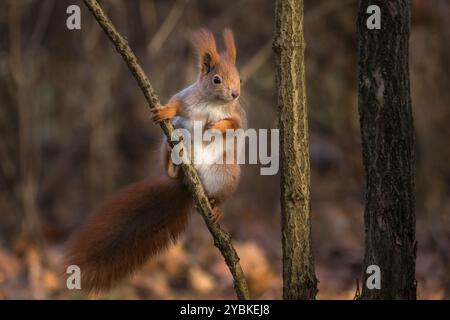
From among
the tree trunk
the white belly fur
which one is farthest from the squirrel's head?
the tree trunk

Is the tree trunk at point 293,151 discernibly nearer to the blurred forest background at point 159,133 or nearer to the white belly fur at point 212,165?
the white belly fur at point 212,165

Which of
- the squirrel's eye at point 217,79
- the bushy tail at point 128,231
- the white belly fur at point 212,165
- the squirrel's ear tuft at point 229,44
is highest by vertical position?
the squirrel's ear tuft at point 229,44

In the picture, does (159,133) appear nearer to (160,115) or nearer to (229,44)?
(229,44)

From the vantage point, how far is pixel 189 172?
2.78 metres

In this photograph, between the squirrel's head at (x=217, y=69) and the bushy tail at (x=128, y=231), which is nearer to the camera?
the bushy tail at (x=128, y=231)

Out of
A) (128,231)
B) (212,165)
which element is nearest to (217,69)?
(212,165)

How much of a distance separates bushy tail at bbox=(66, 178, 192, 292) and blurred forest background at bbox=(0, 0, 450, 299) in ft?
5.91

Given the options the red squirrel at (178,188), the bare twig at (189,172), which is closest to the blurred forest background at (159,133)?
the red squirrel at (178,188)

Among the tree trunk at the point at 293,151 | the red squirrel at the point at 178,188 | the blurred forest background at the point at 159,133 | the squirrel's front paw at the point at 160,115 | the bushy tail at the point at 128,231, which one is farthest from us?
the blurred forest background at the point at 159,133

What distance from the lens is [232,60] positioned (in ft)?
10.7

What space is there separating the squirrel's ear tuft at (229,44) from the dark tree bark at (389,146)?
66cm

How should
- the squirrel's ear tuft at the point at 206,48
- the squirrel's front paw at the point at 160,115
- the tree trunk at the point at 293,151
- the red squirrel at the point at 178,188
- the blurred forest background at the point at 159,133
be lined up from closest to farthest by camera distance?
the tree trunk at the point at 293,151 < the squirrel's front paw at the point at 160,115 < the red squirrel at the point at 178,188 < the squirrel's ear tuft at the point at 206,48 < the blurred forest background at the point at 159,133

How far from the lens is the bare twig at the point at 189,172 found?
2605mm

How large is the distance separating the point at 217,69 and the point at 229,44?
126 mm
